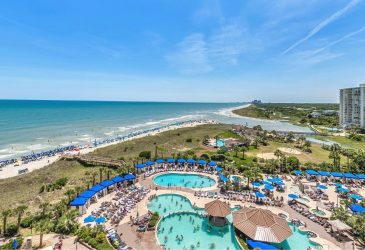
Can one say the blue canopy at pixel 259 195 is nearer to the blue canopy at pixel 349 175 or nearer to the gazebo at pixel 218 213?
the gazebo at pixel 218 213

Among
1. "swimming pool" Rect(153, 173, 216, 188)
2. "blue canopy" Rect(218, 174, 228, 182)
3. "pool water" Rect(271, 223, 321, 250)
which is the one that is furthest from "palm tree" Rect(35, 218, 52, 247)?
"blue canopy" Rect(218, 174, 228, 182)

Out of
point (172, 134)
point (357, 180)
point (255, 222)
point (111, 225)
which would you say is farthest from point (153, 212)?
point (172, 134)

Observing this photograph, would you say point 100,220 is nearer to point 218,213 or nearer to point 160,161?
point 218,213

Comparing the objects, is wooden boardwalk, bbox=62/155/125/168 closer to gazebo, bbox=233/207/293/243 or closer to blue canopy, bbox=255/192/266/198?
blue canopy, bbox=255/192/266/198

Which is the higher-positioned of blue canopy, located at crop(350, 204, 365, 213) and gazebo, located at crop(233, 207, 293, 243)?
gazebo, located at crop(233, 207, 293, 243)

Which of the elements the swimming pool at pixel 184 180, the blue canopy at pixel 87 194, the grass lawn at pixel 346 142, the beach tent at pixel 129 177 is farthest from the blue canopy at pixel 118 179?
the grass lawn at pixel 346 142

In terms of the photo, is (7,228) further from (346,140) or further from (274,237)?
(346,140)
